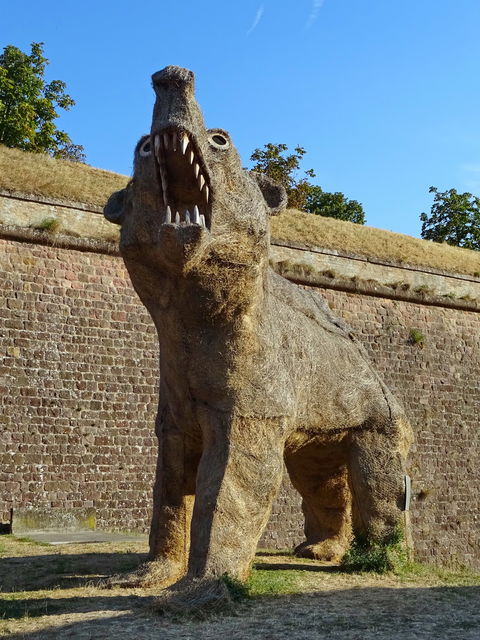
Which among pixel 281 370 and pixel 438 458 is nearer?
pixel 281 370

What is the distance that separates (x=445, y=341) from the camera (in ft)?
62.5

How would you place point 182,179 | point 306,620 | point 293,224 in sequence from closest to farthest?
1. point 306,620
2. point 182,179
3. point 293,224

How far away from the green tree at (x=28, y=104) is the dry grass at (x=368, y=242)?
41.5 feet

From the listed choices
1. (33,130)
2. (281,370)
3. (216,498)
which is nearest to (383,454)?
(281,370)

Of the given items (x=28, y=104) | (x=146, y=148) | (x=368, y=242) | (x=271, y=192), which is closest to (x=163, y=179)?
(x=146, y=148)

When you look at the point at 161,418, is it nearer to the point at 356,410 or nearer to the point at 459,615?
the point at 356,410

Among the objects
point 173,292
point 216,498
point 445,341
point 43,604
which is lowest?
point 43,604

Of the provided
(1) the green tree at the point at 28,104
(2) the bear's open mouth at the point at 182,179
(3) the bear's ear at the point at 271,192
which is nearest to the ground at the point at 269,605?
(2) the bear's open mouth at the point at 182,179

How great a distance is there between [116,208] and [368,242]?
1353cm

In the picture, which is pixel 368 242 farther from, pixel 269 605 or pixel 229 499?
pixel 269 605

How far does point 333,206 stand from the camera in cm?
3781

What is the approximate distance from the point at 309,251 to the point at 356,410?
33.2 feet

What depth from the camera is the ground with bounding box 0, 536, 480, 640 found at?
502 centimetres

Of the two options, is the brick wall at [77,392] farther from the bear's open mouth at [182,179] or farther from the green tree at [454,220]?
the green tree at [454,220]
